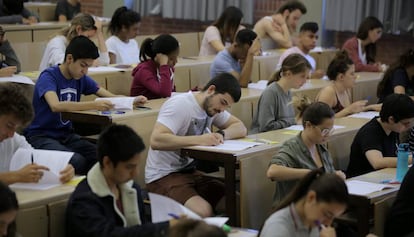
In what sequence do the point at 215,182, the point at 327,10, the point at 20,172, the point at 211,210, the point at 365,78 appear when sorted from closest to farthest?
the point at 20,172
the point at 211,210
the point at 215,182
the point at 365,78
the point at 327,10

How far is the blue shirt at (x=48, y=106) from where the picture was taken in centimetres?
502

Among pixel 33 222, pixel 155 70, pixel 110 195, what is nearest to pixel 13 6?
pixel 155 70

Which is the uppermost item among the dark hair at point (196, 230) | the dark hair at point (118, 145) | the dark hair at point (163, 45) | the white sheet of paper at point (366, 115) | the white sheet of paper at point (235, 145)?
the dark hair at point (163, 45)

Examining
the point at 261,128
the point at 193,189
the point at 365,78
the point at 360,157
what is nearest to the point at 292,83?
the point at 261,128

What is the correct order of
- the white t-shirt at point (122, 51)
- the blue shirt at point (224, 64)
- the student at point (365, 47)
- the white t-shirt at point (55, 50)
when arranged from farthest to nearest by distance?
the student at point (365, 47) < the white t-shirt at point (122, 51) < the blue shirt at point (224, 64) < the white t-shirt at point (55, 50)

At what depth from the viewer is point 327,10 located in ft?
33.1

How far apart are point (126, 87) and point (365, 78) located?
239 centimetres

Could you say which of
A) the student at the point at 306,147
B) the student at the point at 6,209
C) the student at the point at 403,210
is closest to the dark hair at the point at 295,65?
the student at the point at 306,147

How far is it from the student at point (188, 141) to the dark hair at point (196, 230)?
196 cm

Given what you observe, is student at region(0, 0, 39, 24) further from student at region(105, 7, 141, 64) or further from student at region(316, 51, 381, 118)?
student at region(316, 51, 381, 118)

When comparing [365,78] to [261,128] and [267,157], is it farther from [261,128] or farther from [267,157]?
[267,157]

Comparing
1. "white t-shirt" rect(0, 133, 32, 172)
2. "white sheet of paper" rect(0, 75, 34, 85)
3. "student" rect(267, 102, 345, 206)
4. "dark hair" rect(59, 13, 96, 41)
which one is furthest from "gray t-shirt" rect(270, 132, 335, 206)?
"dark hair" rect(59, 13, 96, 41)

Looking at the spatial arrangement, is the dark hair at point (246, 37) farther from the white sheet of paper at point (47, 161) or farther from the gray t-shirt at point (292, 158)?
the white sheet of paper at point (47, 161)

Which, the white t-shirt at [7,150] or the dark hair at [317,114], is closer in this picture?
the white t-shirt at [7,150]
